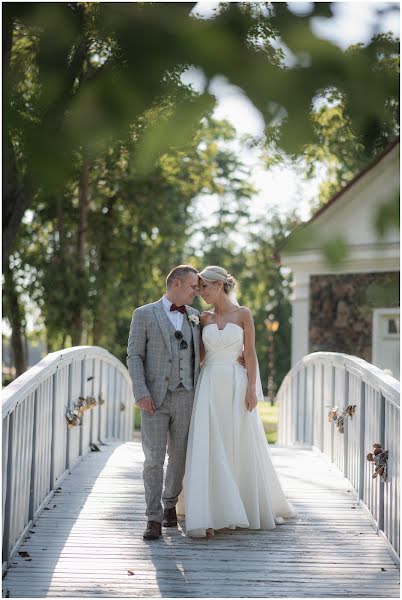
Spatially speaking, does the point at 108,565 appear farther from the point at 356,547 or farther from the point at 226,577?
the point at 356,547

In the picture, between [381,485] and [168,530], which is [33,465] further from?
[381,485]

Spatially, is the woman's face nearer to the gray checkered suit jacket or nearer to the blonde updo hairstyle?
the blonde updo hairstyle

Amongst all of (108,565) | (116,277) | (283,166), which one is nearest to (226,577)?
(108,565)

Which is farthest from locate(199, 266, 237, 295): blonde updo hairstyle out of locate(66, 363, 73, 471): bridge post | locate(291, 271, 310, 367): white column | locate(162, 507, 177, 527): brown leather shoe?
locate(291, 271, 310, 367): white column

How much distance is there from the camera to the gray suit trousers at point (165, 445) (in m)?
5.72

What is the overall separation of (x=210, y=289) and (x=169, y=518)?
1.64m

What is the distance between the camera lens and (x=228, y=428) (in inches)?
236

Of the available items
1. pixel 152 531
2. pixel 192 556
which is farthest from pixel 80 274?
pixel 192 556

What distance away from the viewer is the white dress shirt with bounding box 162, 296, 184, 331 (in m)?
5.86

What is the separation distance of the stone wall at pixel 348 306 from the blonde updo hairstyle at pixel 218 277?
8.55 metres

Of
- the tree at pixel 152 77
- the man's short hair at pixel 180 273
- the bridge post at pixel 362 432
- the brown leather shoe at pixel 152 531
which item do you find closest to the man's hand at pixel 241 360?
the man's short hair at pixel 180 273

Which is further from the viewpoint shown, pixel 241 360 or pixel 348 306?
pixel 348 306

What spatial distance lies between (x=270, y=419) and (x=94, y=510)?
21.9 m

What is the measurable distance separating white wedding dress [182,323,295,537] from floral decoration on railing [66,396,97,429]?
1890 millimetres
